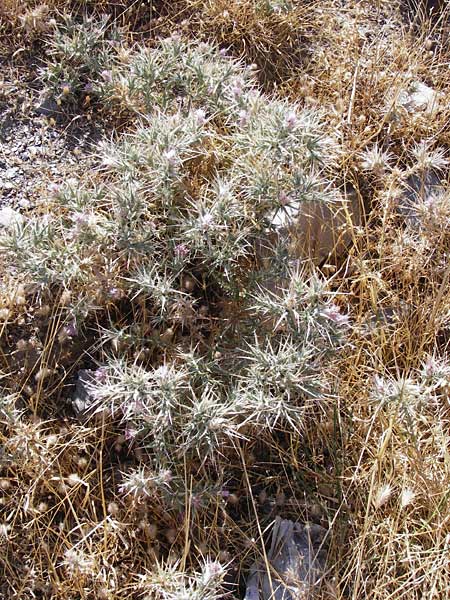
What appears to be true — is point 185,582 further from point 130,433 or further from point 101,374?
point 101,374

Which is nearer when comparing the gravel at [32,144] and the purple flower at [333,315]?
the purple flower at [333,315]

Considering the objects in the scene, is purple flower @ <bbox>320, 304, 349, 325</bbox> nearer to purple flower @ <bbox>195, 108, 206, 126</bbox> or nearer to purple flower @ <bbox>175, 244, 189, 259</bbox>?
purple flower @ <bbox>175, 244, 189, 259</bbox>

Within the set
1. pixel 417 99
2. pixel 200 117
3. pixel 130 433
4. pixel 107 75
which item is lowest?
pixel 130 433

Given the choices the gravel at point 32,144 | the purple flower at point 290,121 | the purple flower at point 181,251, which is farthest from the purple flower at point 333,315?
the gravel at point 32,144

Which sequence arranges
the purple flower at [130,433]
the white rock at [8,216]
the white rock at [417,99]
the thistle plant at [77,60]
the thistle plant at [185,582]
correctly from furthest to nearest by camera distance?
the white rock at [417,99], the thistle plant at [77,60], the white rock at [8,216], the purple flower at [130,433], the thistle plant at [185,582]

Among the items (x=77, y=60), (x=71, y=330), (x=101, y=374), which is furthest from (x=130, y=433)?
(x=77, y=60)

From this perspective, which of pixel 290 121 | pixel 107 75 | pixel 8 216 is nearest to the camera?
pixel 290 121

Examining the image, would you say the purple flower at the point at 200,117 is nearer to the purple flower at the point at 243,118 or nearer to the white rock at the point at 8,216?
the purple flower at the point at 243,118

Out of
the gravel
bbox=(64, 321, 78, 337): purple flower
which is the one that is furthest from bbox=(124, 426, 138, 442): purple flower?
the gravel

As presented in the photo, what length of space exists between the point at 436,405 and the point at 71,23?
221 centimetres

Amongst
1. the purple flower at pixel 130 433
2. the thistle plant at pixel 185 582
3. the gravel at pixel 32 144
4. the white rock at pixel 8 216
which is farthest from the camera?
the gravel at pixel 32 144

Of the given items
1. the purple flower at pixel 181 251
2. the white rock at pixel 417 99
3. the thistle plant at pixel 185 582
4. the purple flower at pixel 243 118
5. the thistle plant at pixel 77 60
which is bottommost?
the thistle plant at pixel 185 582

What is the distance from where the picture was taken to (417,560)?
2.55 meters

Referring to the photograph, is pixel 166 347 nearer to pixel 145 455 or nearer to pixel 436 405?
pixel 145 455
